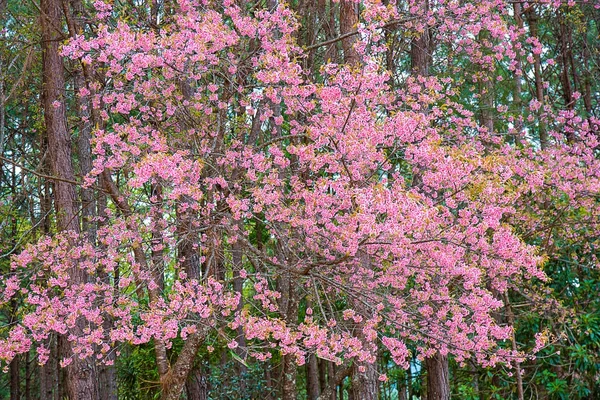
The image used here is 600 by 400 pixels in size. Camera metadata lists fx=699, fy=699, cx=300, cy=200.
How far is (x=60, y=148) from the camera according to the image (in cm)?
827

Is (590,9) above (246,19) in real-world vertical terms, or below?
above

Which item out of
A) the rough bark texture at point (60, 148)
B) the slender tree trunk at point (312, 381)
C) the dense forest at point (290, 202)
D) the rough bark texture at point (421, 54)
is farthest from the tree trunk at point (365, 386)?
the slender tree trunk at point (312, 381)

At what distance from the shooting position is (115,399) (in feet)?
42.2

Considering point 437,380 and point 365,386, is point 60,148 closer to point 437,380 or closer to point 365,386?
point 365,386

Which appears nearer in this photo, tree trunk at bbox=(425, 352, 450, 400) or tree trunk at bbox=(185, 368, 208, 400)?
tree trunk at bbox=(425, 352, 450, 400)

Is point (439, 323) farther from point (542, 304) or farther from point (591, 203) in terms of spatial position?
point (591, 203)

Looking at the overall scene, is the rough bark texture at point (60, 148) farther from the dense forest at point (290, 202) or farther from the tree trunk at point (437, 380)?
the tree trunk at point (437, 380)

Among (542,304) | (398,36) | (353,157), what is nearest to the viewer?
(353,157)

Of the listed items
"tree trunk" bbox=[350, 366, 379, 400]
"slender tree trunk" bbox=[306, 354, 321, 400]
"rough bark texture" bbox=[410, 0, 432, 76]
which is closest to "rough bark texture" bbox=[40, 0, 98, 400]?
"tree trunk" bbox=[350, 366, 379, 400]

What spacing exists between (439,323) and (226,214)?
240 cm

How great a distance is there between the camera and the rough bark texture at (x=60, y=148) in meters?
7.92

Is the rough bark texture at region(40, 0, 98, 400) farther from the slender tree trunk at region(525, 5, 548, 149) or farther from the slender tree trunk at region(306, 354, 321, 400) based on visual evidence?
the slender tree trunk at region(525, 5, 548, 149)

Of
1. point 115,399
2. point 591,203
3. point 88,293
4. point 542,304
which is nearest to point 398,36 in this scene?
point 591,203

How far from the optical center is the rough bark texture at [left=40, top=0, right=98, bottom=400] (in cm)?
792
